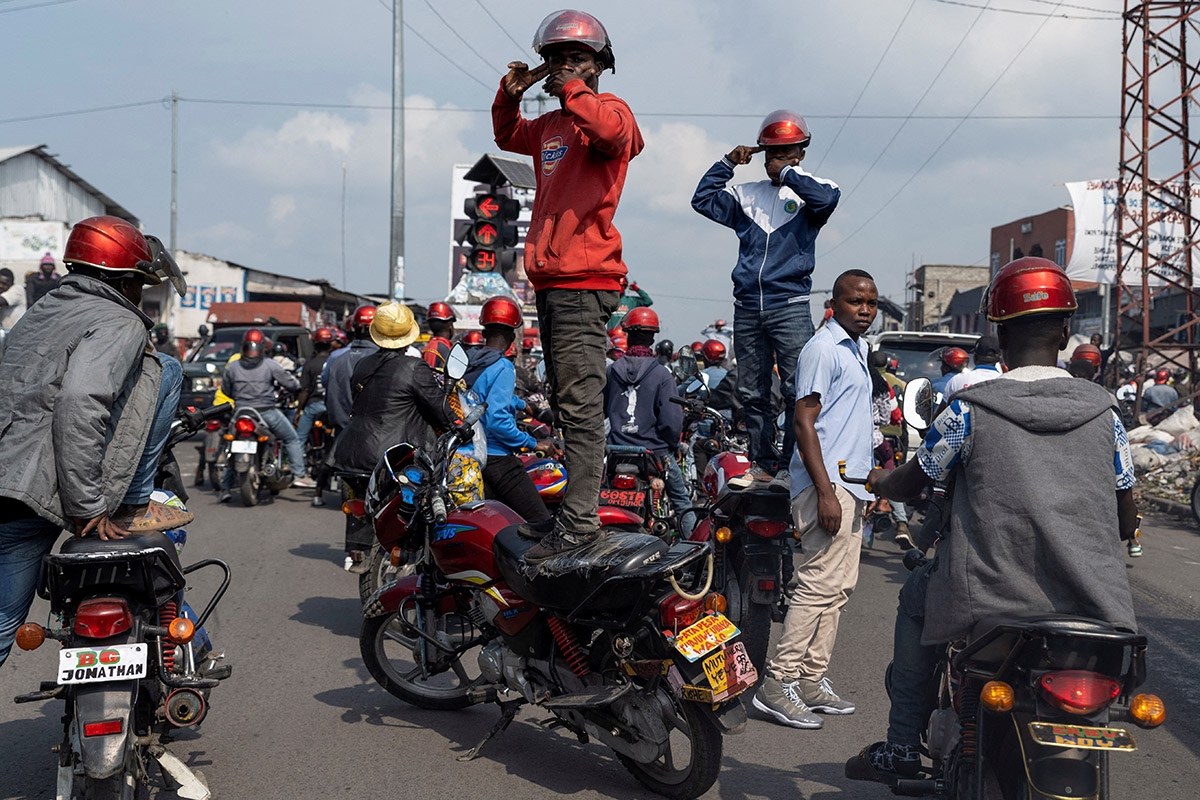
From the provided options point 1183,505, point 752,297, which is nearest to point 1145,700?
point 752,297

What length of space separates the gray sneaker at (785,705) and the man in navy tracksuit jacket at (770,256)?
1.07 metres

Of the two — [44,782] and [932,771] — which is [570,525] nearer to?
[932,771]

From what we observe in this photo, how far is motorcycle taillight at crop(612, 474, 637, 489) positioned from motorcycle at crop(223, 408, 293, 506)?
5075 mm

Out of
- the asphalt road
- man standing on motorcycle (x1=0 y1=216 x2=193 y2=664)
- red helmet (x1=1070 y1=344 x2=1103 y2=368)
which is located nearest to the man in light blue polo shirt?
the asphalt road

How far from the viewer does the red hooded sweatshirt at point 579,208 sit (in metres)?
4.14

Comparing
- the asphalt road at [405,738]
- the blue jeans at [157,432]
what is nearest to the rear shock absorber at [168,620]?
the blue jeans at [157,432]

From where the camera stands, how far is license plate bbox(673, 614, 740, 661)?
3.82m

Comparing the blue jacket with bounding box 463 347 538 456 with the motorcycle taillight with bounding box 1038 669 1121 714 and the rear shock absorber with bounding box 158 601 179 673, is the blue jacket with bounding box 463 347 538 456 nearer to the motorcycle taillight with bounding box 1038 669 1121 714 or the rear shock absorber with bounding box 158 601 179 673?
the rear shock absorber with bounding box 158 601 179 673

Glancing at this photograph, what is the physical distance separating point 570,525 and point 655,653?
61 centimetres

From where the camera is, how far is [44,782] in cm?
430

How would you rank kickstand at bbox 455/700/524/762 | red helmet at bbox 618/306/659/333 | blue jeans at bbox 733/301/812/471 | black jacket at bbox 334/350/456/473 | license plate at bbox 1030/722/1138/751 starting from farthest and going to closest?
red helmet at bbox 618/306/659/333
black jacket at bbox 334/350/456/473
blue jeans at bbox 733/301/812/471
kickstand at bbox 455/700/524/762
license plate at bbox 1030/722/1138/751

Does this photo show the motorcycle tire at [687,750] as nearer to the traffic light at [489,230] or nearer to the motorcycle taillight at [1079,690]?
the motorcycle taillight at [1079,690]

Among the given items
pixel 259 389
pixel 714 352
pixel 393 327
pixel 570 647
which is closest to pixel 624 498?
pixel 393 327

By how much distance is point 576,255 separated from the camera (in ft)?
13.6
